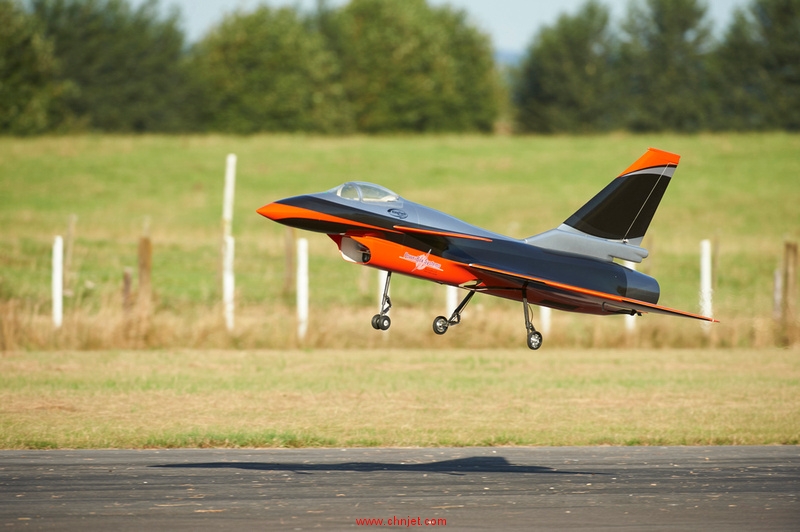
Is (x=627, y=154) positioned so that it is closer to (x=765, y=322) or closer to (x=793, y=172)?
(x=793, y=172)

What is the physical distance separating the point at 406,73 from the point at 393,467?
109203mm

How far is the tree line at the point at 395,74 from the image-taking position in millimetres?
115938

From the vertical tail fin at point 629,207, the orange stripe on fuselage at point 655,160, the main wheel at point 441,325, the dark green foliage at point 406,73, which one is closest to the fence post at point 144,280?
the vertical tail fin at point 629,207

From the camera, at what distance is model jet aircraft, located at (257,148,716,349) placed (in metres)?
15.0

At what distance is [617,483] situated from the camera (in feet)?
58.2

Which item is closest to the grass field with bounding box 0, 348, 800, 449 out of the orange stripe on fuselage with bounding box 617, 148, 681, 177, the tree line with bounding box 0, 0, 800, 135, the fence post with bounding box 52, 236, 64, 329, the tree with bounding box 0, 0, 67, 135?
the fence post with bounding box 52, 236, 64, 329

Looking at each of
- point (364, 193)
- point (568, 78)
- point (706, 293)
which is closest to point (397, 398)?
point (364, 193)

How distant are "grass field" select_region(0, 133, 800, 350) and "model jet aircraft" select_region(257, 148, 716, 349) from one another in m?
19.6

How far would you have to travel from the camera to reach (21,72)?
3971 inches

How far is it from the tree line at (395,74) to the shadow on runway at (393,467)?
94.1 meters

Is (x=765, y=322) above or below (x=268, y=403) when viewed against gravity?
above

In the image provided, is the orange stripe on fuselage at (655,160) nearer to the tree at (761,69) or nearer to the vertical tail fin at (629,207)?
the vertical tail fin at (629,207)

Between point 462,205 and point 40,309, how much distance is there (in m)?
37.3

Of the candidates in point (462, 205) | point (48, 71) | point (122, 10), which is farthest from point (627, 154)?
point (122, 10)
